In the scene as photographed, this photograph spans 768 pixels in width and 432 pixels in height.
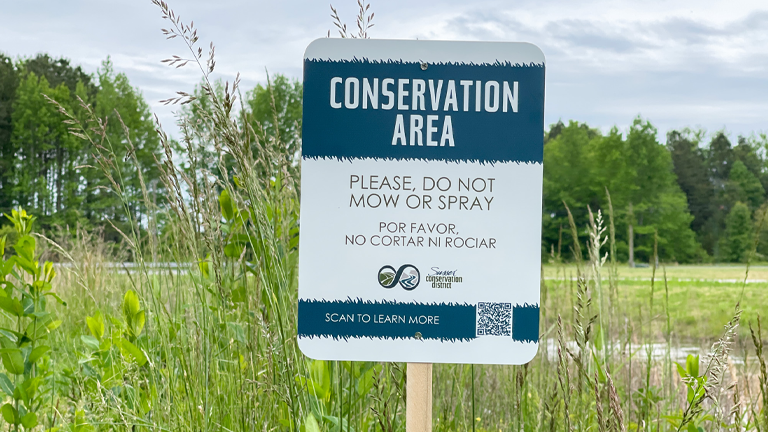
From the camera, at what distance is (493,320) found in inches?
45.6

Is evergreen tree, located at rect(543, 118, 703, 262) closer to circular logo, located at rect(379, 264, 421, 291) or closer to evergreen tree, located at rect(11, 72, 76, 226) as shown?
evergreen tree, located at rect(11, 72, 76, 226)

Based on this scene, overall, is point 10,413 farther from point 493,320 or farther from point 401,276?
point 493,320

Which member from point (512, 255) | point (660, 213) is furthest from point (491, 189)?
point (660, 213)

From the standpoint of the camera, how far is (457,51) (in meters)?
1.21

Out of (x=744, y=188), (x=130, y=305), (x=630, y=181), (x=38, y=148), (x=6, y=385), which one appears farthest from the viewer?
(x=744, y=188)

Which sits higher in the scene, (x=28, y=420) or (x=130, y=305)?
(x=130, y=305)

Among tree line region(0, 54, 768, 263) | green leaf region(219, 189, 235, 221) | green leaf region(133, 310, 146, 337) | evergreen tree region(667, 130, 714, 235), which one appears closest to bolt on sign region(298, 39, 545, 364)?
green leaf region(219, 189, 235, 221)

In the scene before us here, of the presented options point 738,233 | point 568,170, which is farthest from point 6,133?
point 738,233

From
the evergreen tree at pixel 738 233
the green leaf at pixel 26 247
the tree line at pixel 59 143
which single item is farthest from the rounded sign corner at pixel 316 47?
the evergreen tree at pixel 738 233

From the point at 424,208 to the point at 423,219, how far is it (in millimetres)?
22

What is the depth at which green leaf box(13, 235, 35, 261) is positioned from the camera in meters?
1.74

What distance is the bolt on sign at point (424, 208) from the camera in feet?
3.78

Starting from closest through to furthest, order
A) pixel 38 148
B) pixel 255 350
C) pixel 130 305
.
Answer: pixel 255 350, pixel 130 305, pixel 38 148

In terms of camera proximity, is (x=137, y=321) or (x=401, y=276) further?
(x=137, y=321)
